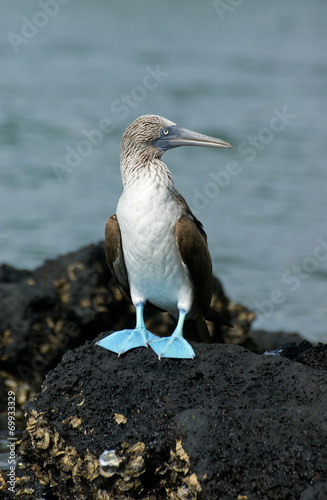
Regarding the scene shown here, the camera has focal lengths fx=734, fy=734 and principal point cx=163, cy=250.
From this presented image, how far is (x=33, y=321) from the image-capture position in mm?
6371

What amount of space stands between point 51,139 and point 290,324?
849 centimetres

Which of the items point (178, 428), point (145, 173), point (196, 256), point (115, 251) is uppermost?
point (145, 173)

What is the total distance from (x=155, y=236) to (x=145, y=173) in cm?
40

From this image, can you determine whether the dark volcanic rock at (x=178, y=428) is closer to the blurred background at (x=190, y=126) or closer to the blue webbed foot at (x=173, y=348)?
the blue webbed foot at (x=173, y=348)

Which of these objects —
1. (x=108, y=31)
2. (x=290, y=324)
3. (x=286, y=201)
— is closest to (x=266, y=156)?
(x=286, y=201)

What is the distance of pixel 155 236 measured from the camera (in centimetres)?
455

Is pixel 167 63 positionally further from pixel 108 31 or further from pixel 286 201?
pixel 286 201

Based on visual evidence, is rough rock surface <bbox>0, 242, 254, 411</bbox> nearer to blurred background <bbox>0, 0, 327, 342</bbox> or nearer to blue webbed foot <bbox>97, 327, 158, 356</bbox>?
blue webbed foot <bbox>97, 327, 158, 356</bbox>

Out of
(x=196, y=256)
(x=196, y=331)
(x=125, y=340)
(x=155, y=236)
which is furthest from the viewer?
(x=196, y=331)

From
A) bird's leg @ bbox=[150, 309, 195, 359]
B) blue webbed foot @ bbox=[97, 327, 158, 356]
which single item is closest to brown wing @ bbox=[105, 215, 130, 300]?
blue webbed foot @ bbox=[97, 327, 158, 356]

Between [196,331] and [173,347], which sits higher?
[173,347]

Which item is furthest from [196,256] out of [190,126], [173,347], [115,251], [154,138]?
[190,126]

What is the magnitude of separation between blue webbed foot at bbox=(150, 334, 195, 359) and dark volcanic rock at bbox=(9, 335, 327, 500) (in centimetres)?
4

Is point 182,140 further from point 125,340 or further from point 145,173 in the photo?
point 125,340
